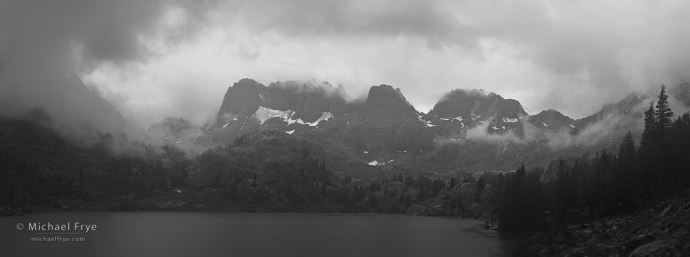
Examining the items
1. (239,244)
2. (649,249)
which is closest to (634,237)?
(649,249)

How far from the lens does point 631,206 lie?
117m

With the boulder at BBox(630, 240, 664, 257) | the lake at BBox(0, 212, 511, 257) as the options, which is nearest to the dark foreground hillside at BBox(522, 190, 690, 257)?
the boulder at BBox(630, 240, 664, 257)

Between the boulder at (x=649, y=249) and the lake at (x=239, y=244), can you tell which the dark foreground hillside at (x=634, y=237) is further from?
the lake at (x=239, y=244)

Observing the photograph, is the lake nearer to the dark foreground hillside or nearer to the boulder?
the dark foreground hillside

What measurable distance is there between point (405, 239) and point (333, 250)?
38284 millimetres

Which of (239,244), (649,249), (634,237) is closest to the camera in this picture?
(649,249)

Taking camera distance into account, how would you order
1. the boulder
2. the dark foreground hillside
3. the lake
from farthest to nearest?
1. the lake
2. the dark foreground hillside
3. the boulder

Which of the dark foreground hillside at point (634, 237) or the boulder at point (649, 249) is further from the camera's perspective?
the dark foreground hillside at point (634, 237)

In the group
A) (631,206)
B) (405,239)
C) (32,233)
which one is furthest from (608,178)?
(32,233)

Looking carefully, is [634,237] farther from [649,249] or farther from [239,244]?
[239,244]

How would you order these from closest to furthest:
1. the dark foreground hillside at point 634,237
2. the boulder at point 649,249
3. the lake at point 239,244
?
the boulder at point 649,249 < the dark foreground hillside at point 634,237 < the lake at point 239,244

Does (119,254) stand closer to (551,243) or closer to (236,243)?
(236,243)

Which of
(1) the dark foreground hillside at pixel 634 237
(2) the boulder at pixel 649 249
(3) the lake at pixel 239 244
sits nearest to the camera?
(2) the boulder at pixel 649 249

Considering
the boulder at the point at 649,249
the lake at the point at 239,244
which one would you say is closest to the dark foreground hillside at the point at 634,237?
the boulder at the point at 649,249
